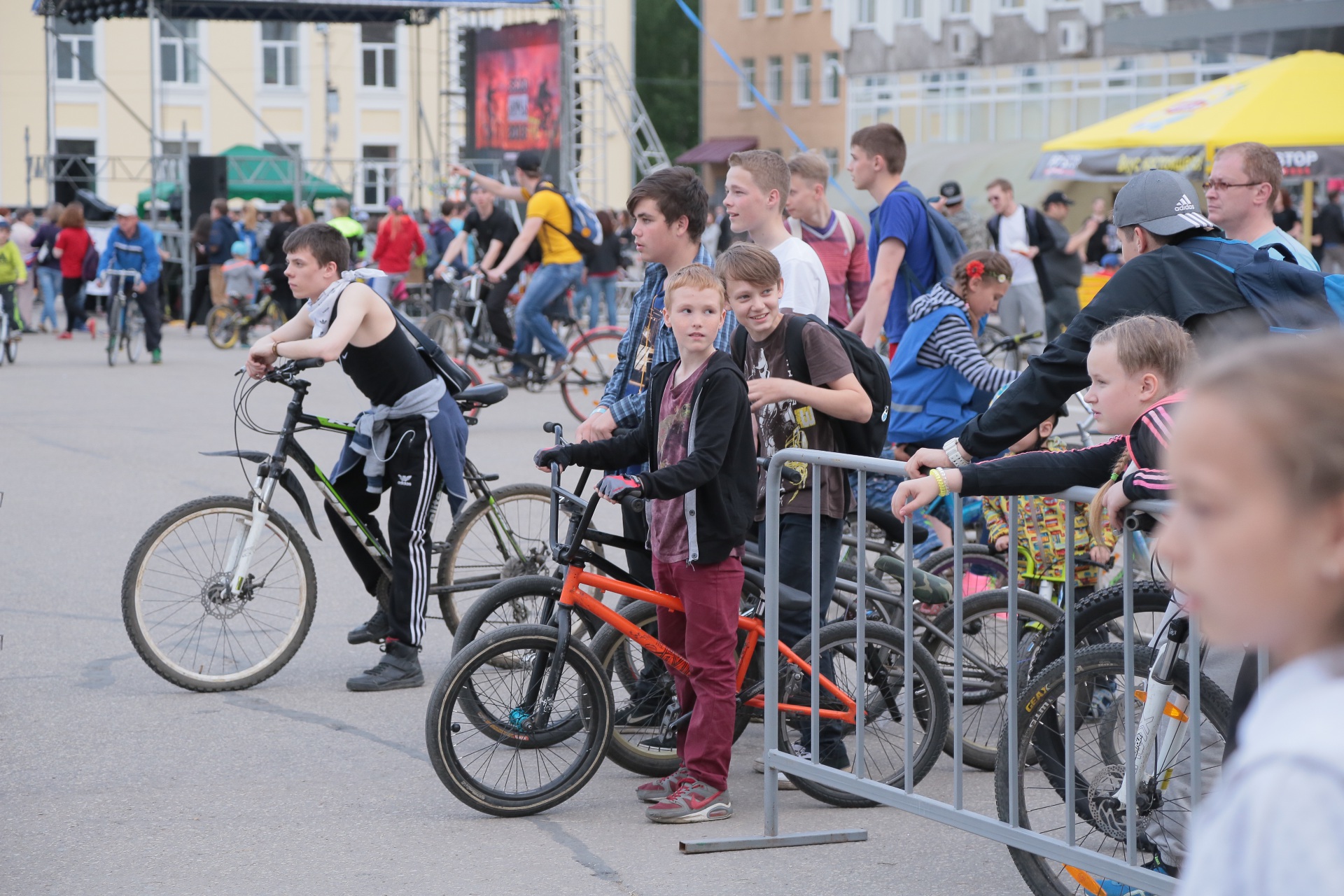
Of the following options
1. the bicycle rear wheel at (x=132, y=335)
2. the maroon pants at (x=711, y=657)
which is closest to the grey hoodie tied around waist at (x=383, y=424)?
the maroon pants at (x=711, y=657)

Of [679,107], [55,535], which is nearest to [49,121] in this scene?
[55,535]

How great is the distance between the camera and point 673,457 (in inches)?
178

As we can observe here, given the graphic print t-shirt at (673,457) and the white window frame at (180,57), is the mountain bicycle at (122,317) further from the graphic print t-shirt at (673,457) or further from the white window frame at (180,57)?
the white window frame at (180,57)

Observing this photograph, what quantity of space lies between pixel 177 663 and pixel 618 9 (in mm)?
57411

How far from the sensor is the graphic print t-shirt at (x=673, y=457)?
4457 millimetres

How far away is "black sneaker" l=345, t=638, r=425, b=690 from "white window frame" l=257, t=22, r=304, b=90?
160 ft

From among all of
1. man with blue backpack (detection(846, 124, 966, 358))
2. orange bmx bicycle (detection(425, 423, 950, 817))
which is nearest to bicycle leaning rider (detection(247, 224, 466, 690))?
orange bmx bicycle (detection(425, 423, 950, 817))

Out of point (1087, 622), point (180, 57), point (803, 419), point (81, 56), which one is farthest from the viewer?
point (180, 57)

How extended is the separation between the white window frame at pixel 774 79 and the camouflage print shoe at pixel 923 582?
57.6 metres

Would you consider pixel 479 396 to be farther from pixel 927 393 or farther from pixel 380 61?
pixel 380 61

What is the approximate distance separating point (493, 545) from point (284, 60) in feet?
162

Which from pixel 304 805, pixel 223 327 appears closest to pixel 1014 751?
pixel 304 805

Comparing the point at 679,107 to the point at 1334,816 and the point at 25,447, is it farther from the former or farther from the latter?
the point at 1334,816

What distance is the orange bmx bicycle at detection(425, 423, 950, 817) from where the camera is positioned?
4.50 m
